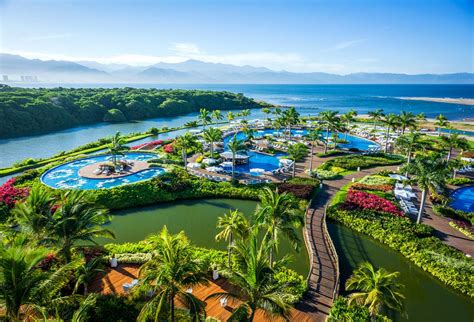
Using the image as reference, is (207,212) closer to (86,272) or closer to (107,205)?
(107,205)

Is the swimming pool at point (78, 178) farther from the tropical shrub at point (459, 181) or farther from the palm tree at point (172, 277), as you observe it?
the tropical shrub at point (459, 181)

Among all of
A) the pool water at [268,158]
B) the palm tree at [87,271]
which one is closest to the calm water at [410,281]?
the palm tree at [87,271]

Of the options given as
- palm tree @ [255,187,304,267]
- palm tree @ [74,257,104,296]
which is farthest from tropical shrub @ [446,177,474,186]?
palm tree @ [74,257,104,296]

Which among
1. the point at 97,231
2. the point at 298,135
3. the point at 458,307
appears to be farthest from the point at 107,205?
the point at 298,135

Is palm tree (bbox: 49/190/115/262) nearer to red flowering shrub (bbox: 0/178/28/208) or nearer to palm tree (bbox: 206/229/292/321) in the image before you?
palm tree (bbox: 206/229/292/321)

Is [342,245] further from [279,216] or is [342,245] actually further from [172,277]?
[172,277]

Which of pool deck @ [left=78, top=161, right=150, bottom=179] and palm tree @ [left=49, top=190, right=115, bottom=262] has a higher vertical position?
palm tree @ [left=49, top=190, right=115, bottom=262]
